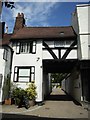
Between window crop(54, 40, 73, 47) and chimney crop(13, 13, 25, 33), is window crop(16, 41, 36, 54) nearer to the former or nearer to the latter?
window crop(54, 40, 73, 47)

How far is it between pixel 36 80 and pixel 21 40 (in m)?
4.39

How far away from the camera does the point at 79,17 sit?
16344 mm

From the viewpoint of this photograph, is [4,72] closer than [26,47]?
Yes

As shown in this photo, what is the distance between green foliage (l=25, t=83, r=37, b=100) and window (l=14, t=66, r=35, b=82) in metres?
0.93

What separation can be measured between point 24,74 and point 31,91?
86.3 inches

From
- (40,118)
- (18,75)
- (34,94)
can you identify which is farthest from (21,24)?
(40,118)

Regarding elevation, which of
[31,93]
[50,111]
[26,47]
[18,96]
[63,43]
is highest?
[63,43]

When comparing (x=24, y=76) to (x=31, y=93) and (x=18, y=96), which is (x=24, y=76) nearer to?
(x=31, y=93)

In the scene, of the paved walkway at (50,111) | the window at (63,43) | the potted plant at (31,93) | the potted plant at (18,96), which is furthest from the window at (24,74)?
the window at (63,43)

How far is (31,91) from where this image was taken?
589 inches

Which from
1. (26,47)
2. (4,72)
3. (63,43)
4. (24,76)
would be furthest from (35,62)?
(63,43)

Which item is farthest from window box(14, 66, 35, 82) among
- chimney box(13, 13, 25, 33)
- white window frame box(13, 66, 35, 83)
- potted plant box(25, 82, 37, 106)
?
chimney box(13, 13, 25, 33)

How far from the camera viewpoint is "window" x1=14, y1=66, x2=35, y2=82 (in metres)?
16.3

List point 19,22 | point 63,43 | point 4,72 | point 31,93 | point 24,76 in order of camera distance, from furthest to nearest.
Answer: point 19,22 < point 63,43 < point 24,76 < point 4,72 < point 31,93
